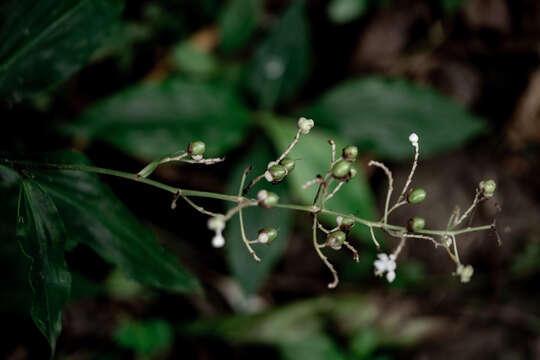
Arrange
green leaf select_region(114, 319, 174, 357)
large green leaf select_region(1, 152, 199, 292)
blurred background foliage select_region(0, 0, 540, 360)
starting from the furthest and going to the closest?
1. green leaf select_region(114, 319, 174, 357)
2. blurred background foliage select_region(0, 0, 540, 360)
3. large green leaf select_region(1, 152, 199, 292)

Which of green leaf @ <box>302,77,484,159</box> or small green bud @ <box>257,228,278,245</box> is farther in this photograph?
green leaf @ <box>302,77,484,159</box>

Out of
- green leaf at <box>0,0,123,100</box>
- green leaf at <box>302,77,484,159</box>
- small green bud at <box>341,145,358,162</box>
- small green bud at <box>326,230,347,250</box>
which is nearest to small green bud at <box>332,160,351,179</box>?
small green bud at <box>341,145,358,162</box>

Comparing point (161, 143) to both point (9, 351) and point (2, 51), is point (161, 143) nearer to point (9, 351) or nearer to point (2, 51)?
point (2, 51)

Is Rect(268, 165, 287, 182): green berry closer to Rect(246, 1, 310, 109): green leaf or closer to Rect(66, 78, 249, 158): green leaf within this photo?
Rect(66, 78, 249, 158): green leaf

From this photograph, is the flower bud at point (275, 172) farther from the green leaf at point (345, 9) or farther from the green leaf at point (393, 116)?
the green leaf at point (345, 9)

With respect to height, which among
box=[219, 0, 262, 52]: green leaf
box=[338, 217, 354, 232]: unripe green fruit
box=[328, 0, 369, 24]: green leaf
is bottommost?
box=[338, 217, 354, 232]: unripe green fruit

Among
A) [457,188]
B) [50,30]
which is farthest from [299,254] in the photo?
[50,30]

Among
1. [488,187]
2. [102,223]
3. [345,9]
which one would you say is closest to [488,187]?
[488,187]

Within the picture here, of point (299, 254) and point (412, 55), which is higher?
point (412, 55)
